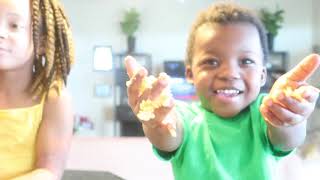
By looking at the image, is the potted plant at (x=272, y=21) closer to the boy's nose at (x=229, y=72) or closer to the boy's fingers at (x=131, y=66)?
the boy's nose at (x=229, y=72)

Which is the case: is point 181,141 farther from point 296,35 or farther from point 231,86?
point 296,35

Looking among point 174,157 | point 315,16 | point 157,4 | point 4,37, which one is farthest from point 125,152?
point 315,16

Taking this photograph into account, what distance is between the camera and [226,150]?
0.55m

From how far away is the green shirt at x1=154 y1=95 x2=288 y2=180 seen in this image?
1.78 feet

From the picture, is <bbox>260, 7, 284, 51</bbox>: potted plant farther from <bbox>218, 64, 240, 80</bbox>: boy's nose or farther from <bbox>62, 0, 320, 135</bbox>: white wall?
<bbox>218, 64, 240, 80</bbox>: boy's nose

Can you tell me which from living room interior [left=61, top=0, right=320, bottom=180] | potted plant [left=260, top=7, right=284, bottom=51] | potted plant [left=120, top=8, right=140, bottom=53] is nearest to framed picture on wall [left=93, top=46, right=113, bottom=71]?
living room interior [left=61, top=0, right=320, bottom=180]

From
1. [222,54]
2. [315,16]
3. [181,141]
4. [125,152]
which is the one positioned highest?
[315,16]

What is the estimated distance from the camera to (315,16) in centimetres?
432

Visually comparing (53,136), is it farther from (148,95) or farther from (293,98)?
(293,98)

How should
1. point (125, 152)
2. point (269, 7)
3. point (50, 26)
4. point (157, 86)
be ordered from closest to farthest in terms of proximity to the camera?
point (157, 86), point (50, 26), point (125, 152), point (269, 7)

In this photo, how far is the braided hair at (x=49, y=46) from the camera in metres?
0.51

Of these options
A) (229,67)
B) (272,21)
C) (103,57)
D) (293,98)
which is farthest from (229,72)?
(103,57)

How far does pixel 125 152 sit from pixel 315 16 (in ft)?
12.4

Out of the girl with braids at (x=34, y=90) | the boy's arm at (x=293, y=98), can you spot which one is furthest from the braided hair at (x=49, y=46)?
the boy's arm at (x=293, y=98)
